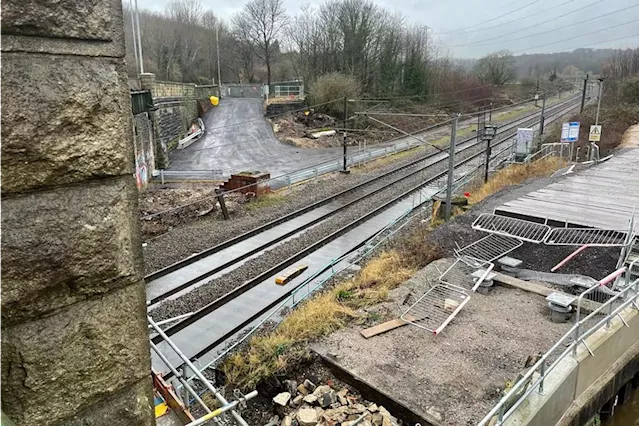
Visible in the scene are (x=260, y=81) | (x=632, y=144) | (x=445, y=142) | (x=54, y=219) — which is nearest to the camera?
(x=54, y=219)

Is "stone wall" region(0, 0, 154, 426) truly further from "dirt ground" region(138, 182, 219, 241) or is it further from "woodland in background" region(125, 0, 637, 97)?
"woodland in background" region(125, 0, 637, 97)

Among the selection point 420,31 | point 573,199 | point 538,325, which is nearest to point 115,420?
point 538,325

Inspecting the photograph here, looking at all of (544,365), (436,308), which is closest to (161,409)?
(544,365)

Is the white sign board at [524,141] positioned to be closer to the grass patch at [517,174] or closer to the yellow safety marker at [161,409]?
the grass patch at [517,174]

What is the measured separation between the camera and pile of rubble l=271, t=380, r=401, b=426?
23.3 feet

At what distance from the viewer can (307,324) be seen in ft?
33.9

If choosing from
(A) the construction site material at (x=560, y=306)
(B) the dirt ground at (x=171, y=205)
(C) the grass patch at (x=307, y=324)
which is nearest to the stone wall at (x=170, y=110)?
(B) the dirt ground at (x=171, y=205)

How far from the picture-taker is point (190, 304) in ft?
43.7

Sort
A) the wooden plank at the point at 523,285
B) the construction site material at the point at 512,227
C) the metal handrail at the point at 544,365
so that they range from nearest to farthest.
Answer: the metal handrail at the point at 544,365
the wooden plank at the point at 523,285
the construction site material at the point at 512,227

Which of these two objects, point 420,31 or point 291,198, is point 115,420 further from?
point 420,31

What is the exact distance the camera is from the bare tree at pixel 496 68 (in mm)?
87812

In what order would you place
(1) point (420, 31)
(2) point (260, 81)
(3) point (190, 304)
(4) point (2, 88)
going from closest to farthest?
(4) point (2, 88) < (3) point (190, 304) < (1) point (420, 31) < (2) point (260, 81)

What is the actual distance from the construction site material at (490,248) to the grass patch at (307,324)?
0.98 metres

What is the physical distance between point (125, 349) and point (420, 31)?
75927mm
